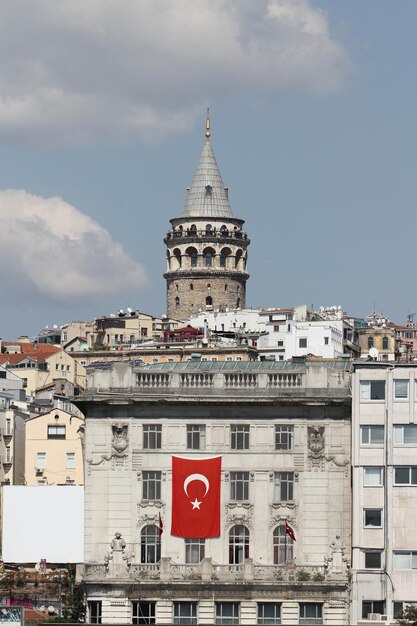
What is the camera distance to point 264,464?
4151 inches

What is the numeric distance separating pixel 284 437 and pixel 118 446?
7.30 metres

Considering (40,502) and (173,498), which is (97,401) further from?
(40,502)

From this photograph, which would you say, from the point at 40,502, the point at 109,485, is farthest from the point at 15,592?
the point at 109,485

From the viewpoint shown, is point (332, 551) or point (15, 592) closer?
point (332, 551)

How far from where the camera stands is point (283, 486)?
105375 millimetres

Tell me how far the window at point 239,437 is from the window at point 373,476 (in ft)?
17.8

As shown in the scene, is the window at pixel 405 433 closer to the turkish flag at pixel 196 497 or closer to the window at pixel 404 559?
the window at pixel 404 559

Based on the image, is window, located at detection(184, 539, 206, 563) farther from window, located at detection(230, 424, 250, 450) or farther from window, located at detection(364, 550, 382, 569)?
window, located at detection(364, 550, 382, 569)

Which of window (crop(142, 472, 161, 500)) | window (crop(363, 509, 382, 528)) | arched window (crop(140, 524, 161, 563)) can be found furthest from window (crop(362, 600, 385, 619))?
window (crop(142, 472, 161, 500))

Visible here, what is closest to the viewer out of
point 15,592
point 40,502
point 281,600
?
point 281,600

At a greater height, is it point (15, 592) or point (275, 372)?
point (275, 372)

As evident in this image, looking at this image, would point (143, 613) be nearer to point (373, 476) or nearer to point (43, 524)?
point (373, 476)

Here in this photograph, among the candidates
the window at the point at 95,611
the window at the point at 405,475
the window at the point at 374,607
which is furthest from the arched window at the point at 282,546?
the window at the point at 95,611

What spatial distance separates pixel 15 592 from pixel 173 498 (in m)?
27.4
